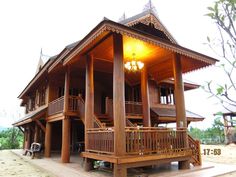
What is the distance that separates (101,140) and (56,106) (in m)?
5.25

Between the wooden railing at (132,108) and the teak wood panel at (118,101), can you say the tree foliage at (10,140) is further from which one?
the teak wood panel at (118,101)

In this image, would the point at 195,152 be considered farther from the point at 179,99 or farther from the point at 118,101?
the point at 118,101

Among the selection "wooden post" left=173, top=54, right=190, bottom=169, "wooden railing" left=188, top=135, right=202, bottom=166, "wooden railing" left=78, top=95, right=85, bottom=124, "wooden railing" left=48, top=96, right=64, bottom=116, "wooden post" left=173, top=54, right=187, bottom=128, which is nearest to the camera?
"wooden post" left=173, top=54, right=190, bottom=169

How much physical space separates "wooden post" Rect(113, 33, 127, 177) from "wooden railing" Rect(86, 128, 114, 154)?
41 centimetres

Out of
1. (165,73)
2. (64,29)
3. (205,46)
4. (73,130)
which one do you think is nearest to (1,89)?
(64,29)

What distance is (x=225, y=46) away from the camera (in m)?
1.82

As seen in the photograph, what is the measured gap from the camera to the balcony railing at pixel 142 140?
6480 mm

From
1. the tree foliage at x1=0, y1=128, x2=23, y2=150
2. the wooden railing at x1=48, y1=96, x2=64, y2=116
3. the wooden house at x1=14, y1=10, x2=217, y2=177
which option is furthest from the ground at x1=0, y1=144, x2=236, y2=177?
the tree foliage at x1=0, y1=128, x2=23, y2=150

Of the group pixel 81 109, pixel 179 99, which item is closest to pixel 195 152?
pixel 179 99

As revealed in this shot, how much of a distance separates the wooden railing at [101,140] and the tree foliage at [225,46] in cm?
512

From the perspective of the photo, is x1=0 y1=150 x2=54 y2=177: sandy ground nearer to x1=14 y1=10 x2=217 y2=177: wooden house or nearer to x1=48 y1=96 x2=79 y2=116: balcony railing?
x1=14 y1=10 x2=217 y2=177: wooden house

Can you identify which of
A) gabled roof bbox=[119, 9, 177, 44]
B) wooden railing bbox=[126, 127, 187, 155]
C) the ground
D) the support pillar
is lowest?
the ground

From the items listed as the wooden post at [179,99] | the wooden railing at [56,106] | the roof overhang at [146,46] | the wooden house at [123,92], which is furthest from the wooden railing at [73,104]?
the wooden post at [179,99]

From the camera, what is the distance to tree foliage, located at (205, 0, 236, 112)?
→ 172 cm
